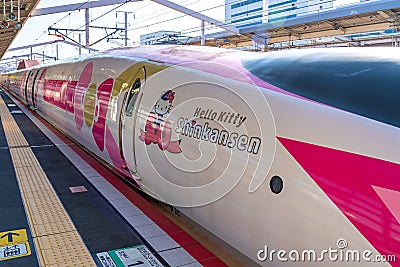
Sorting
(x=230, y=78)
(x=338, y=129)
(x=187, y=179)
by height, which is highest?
(x=230, y=78)

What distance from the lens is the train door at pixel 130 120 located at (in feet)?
15.3

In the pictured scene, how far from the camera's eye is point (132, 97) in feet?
15.8

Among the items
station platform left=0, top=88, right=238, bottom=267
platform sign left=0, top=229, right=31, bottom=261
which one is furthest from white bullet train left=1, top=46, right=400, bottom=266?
platform sign left=0, top=229, right=31, bottom=261

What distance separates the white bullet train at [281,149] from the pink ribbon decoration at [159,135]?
11 mm

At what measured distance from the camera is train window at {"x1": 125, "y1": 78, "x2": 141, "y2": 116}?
474 centimetres

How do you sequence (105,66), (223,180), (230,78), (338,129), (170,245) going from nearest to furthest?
(338,129), (223,180), (230,78), (170,245), (105,66)

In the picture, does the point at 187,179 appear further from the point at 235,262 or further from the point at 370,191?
the point at 370,191

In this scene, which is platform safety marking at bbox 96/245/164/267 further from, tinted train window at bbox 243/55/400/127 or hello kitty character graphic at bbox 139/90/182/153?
tinted train window at bbox 243/55/400/127

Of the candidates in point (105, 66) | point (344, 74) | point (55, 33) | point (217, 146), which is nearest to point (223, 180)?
point (217, 146)

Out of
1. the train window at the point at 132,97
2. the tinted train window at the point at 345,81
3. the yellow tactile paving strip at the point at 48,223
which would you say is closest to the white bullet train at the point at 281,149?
the tinted train window at the point at 345,81

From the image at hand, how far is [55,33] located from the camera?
24.6m

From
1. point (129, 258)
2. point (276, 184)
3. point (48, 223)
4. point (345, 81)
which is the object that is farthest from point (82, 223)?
point (345, 81)

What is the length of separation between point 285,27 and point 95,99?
11364mm

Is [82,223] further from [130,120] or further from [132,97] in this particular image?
[132,97]
